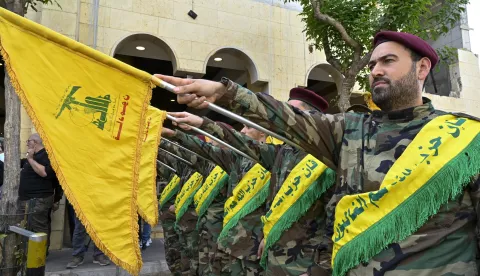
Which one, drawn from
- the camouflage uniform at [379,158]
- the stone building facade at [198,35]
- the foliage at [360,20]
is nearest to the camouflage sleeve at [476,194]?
the camouflage uniform at [379,158]

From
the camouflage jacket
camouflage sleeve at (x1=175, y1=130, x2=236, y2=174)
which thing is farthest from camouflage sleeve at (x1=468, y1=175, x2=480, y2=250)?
camouflage sleeve at (x1=175, y1=130, x2=236, y2=174)

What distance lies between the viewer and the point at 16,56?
188 centimetres

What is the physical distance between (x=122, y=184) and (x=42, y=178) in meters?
4.02

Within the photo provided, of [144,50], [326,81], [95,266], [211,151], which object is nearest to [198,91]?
[211,151]

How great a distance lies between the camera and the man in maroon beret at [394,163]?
58.1 inches

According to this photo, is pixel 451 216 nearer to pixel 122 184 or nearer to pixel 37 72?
pixel 122 184

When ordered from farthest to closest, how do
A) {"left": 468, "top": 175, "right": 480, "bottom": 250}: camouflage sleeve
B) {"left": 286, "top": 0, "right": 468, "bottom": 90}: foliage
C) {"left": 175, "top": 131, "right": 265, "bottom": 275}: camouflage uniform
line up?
{"left": 286, "top": 0, "right": 468, "bottom": 90}: foliage < {"left": 175, "top": 131, "right": 265, "bottom": 275}: camouflage uniform < {"left": 468, "top": 175, "right": 480, "bottom": 250}: camouflage sleeve

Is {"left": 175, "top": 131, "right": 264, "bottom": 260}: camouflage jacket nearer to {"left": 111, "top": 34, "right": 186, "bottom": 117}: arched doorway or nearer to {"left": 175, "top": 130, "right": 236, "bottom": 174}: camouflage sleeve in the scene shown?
{"left": 175, "top": 130, "right": 236, "bottom": 174}: camouflage sleeve

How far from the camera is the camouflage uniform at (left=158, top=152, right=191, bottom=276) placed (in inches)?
217

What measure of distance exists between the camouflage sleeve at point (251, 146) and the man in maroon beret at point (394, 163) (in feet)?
4.06

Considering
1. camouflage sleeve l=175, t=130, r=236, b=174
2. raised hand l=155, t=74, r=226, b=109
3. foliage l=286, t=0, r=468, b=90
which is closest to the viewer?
raised hand l=155, t=74, r=226, b=109

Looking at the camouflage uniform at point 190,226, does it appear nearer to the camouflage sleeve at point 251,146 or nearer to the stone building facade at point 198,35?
the camouflage sleeve at point 251,146

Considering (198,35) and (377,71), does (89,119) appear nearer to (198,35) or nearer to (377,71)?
(377,71)

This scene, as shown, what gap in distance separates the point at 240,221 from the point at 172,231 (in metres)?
2.64
